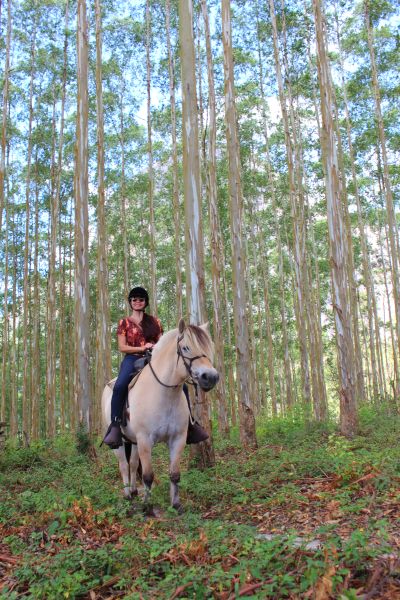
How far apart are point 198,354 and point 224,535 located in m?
1.60

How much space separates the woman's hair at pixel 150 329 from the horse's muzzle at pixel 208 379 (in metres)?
1.77

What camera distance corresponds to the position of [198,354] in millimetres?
4699

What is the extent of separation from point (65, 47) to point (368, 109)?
13339mm

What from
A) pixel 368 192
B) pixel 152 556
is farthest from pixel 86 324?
pixel 368 192

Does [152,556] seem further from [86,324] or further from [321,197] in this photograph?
[321,197]

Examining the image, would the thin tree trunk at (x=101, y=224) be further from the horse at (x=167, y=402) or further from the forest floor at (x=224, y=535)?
the horse at (x=167, y=402)

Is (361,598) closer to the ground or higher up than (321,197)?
closer to the ground

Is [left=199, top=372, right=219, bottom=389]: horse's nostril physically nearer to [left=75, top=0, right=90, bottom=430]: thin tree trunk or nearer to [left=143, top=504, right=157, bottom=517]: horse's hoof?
[left=143, top=504, right=157, bottom=517]: horse's hoof

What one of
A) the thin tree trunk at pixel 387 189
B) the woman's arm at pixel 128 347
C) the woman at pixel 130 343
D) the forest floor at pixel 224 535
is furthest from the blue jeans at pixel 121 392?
the thin tree trunk at pixel 387 189

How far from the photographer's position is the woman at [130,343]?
18.6 ft

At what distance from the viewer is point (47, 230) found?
26.7 m

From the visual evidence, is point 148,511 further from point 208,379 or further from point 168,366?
point 208,379

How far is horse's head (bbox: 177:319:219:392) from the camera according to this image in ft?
14.6

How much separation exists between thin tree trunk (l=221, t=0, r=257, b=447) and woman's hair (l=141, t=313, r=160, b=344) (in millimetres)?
3903
